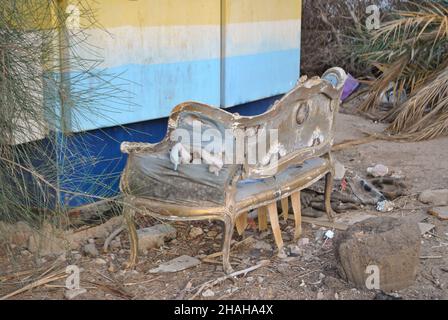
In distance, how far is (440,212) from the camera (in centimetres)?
548

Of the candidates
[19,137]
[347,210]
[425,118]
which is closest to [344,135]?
[425,118]

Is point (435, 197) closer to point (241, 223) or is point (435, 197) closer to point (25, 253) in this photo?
point (241, 223)

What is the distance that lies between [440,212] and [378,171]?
1356 mm

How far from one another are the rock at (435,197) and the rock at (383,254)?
178cm

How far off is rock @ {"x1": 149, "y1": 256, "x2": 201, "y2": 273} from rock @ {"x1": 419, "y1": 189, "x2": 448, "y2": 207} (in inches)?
93.8

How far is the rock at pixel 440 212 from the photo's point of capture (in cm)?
539

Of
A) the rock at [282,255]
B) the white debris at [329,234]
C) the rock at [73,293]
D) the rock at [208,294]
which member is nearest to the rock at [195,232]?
the rock at [282,255]

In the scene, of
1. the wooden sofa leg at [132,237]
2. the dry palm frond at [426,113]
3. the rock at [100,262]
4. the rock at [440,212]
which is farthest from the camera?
the dry palm frond at [426,113]

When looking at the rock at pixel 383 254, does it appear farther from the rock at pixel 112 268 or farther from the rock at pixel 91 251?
the rock at pixel 91 251

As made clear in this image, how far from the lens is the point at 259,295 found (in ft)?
13.6

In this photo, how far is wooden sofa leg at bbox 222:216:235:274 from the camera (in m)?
4.29

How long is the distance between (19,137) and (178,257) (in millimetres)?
1552

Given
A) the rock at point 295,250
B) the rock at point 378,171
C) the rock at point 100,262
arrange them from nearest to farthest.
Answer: the rock at point 100,262
the rock at point 295,250
the rock at point 378,171

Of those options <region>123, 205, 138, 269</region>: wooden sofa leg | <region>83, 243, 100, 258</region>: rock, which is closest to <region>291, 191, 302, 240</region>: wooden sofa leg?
<region>123, 205, 138, 269</region>: wooden sofa leg
